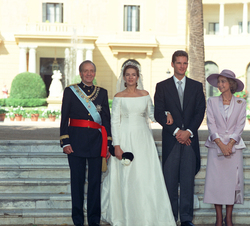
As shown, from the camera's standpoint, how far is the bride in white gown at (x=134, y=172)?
4.37 meters

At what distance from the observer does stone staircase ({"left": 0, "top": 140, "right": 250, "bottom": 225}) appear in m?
4.79

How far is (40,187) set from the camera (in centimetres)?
523

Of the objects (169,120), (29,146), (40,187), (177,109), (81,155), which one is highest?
(177,109)

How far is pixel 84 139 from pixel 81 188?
55 centimetres

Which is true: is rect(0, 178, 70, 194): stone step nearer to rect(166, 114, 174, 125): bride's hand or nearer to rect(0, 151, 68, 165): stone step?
rect(0, 151, 68, 165): stone step

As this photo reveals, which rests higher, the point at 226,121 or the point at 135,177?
the point at 226,121

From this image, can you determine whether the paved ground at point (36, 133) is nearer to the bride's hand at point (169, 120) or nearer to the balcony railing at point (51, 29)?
the bride's hand at point (169, 120)

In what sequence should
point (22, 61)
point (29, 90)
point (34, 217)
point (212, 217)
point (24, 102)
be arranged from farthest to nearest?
point (22, 61) < point (29, 90) < point (24, 102) < point (212, 217) < point (34, 217)

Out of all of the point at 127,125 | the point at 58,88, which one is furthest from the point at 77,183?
the point at 58,88

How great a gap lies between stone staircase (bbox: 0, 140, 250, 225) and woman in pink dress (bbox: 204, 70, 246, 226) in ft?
1.62

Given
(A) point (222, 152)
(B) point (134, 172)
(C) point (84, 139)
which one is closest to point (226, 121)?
(A) point (222, 152)

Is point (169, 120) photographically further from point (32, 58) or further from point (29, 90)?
point (32, 58)

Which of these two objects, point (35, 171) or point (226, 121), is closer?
point (226, 121)

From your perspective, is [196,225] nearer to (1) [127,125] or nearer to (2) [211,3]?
(1) [127,125]
